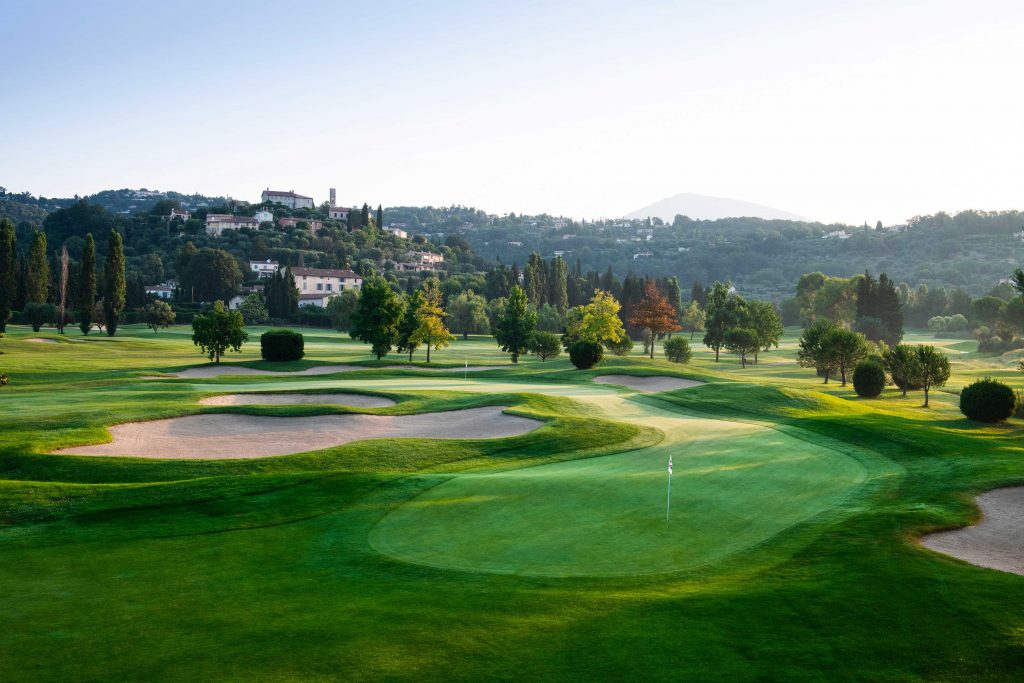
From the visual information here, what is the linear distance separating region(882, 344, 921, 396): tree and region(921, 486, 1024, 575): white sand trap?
32.7m

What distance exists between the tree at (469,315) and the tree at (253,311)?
31.1 m

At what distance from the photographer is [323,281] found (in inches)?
6275

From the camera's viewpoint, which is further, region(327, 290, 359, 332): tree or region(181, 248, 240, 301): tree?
region(181, 248, 240, 301): tree

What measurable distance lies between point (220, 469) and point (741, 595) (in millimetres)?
15106

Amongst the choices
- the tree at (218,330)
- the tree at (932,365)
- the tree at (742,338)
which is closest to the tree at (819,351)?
the tree at (742,338)

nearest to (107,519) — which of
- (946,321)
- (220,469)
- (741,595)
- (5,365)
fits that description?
(220,469)

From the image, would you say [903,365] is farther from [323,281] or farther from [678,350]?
[323,281]

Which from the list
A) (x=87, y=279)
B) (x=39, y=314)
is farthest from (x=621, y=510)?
(x=39, y=314)

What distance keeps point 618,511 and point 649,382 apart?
104 ft

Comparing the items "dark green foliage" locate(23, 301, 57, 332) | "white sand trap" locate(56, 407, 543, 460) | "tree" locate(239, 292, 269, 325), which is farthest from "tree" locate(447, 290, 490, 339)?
"white sand trap" locate(56, 407, 543, 460)

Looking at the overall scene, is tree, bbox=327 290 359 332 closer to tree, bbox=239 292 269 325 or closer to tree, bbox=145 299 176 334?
tree, bbox=239 292 269 325

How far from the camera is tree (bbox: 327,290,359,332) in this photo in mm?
109694

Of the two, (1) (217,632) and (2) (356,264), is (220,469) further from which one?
(2) (356,264)

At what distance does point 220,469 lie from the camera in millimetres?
21094
